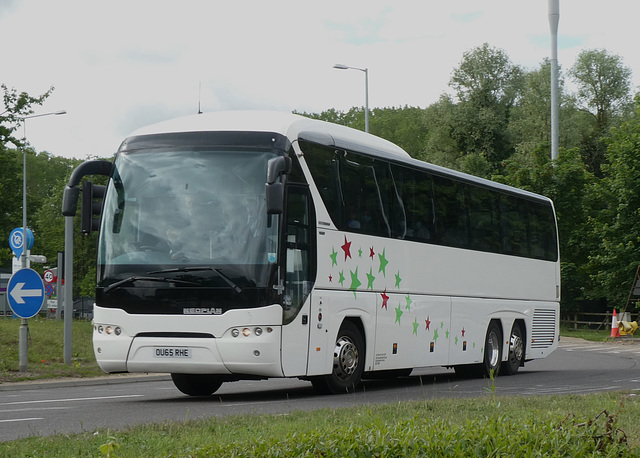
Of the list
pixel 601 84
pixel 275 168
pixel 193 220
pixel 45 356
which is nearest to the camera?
pixel 275 168

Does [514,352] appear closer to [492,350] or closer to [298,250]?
[492,350]

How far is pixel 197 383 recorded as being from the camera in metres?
15.5

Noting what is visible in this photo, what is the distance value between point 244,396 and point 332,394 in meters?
1.33

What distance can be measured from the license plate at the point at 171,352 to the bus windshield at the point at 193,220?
861 millimetres

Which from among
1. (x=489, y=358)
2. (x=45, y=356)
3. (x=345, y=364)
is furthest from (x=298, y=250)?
(x=45, y=356)

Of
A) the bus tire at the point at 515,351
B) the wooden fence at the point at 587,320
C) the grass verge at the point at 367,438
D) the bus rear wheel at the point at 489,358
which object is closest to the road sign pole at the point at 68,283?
the bus rear wheel at the point at 489,358

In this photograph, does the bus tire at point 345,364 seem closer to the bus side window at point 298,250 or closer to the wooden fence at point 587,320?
the bus side window at point 298,250

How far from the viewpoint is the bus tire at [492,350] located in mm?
19761

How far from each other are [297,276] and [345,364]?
187 centimetres

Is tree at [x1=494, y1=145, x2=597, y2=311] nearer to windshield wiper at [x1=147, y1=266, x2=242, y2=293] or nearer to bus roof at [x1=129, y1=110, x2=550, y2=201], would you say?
bus roof at [x1=129, y1=110, x2=550, y2=201]

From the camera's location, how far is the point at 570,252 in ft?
173

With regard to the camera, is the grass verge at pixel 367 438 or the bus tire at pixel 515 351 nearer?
the grass verge at pixel 367 438

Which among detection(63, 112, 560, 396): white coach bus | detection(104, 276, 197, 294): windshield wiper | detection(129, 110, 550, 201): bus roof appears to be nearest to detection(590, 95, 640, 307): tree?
detection(63, 112, 560, 396): white coach bus

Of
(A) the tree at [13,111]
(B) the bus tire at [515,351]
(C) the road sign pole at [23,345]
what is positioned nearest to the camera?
(C) the road sign pole at [23,345]
